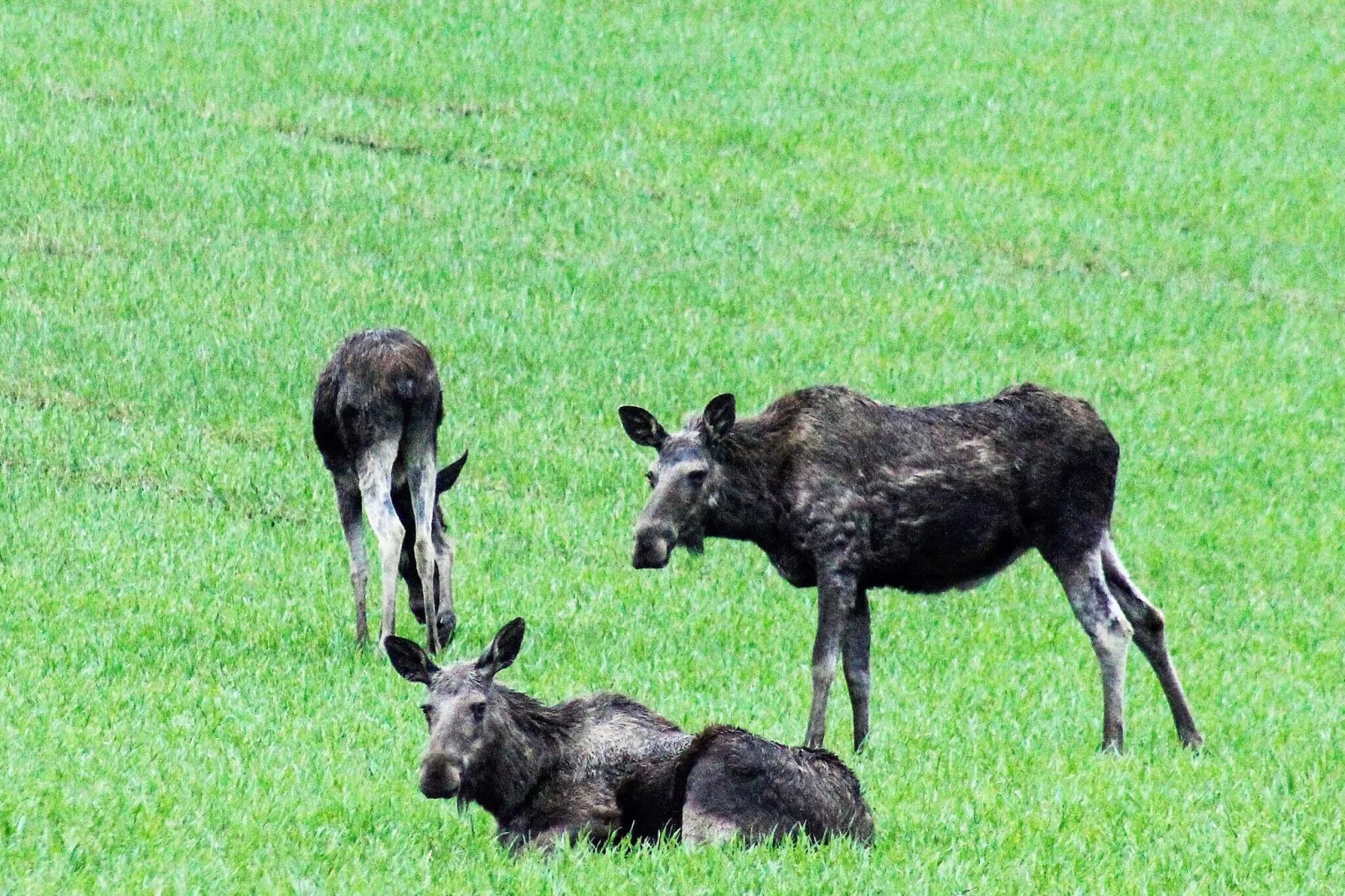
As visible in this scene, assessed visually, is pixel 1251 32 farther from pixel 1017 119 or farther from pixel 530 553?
pixel 530 553

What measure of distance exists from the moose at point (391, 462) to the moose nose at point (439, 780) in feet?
16.2

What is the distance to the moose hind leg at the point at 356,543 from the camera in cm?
1441

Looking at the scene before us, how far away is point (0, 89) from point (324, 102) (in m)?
4.80

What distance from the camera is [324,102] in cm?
3225

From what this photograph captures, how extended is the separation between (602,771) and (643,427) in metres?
2.96

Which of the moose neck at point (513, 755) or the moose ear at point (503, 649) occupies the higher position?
the moose ear at point (503, 649)

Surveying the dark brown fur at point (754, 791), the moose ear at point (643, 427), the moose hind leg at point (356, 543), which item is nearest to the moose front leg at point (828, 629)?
the moose ear at point (643, 427)

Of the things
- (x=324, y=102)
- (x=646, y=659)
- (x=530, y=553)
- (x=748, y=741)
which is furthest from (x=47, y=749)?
(x=324, y=102)

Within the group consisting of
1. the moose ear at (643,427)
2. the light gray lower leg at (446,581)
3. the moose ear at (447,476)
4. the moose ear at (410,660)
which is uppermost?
the moose ear at (643,427)

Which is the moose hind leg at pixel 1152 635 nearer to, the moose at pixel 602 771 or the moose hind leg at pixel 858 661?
the moose hind leg at pixel 858 661

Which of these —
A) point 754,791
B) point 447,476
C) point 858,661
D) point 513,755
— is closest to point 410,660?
point 513,755

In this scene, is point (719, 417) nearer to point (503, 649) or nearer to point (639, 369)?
point (503, 649)

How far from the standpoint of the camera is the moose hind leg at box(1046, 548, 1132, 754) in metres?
12.3

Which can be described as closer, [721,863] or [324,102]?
[721,863]
